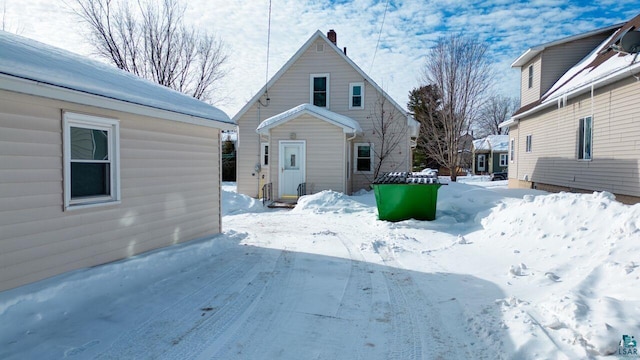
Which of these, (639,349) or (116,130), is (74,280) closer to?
(116,130)

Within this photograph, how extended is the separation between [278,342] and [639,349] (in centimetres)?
293

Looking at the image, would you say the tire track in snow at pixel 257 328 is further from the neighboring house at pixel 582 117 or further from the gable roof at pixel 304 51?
the gable roof at pixel 304 51

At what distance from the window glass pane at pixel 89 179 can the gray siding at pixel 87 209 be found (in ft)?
0.80

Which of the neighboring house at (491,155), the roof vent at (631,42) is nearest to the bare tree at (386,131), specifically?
the roof vent at (631,42)

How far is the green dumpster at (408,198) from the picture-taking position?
33.2 feet

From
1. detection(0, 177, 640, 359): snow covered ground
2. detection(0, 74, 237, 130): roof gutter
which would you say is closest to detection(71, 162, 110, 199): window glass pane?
detection(0, 74, 237, 130): roof gutter

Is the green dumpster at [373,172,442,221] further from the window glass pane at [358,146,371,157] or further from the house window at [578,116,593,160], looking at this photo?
the window glass pane at [358,146,371,157]

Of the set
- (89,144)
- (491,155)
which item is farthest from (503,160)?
(89,144)

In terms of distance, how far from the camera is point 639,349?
9.25 ft

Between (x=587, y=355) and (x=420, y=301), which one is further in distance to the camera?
(x=420, y=301)

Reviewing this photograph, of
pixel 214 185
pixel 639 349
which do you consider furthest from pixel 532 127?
pixel 639 349

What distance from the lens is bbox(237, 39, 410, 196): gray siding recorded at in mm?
18297

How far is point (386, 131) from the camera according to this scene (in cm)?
1823

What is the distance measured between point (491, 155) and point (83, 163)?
39.9 metres
